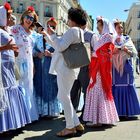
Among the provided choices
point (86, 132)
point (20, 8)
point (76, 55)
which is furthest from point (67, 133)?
point (20, 8)

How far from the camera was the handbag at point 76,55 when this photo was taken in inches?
239

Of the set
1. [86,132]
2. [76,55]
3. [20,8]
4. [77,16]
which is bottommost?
[86,132]

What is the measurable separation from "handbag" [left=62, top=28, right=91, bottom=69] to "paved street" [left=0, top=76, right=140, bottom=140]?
1.06m

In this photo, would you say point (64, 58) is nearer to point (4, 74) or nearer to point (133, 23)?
point (4, 74)

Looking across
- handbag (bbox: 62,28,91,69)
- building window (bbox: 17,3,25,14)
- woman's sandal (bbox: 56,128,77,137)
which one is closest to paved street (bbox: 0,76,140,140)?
woman's sandal (bbox: 56,128,77,137)

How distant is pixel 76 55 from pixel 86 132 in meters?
1.30

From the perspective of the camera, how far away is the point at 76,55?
6.07m

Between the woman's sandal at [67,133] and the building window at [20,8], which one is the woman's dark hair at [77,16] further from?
the building window at [20,8]

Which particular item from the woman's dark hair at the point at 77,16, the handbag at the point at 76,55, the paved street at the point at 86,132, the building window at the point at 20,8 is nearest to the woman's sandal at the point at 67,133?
the paved street at the point at 86,132

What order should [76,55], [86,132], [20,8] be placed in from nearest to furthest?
[76,55]
[86,132]
[20,8]

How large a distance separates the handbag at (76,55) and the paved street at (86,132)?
1.06 m

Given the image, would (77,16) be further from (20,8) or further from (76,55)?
(20,8)

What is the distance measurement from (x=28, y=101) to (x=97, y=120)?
1.14 meters

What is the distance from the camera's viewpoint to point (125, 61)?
803 cm
